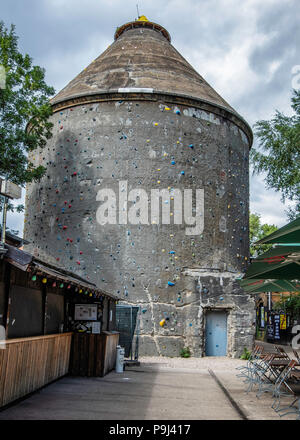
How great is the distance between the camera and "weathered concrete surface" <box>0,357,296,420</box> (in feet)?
21.9

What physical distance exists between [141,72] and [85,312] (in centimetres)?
1301

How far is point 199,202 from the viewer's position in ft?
60.4

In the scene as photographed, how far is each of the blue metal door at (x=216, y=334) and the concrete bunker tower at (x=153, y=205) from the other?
41 mm

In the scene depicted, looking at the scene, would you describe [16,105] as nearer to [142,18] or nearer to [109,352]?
[109,352]

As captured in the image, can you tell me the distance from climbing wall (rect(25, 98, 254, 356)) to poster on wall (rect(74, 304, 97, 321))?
5.60m

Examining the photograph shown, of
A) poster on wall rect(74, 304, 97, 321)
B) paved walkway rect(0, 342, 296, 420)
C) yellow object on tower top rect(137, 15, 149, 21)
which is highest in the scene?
yellow object on tower top rect(137, 15, 149, 21)

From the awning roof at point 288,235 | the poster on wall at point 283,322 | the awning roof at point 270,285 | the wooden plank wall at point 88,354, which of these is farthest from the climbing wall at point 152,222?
the awning roof at point 288,235

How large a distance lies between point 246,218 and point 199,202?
135 inches

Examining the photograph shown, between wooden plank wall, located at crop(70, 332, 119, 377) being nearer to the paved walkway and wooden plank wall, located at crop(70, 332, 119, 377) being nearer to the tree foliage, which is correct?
the paved walkway

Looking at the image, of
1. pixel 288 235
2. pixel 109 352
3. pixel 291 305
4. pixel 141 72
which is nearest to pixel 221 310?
pixel 109 352

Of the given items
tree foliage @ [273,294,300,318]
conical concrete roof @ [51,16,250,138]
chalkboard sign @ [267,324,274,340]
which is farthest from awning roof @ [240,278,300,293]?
chalkboard sign @ [267,324,274,340]

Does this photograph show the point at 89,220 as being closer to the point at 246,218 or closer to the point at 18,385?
the point at 246,218
